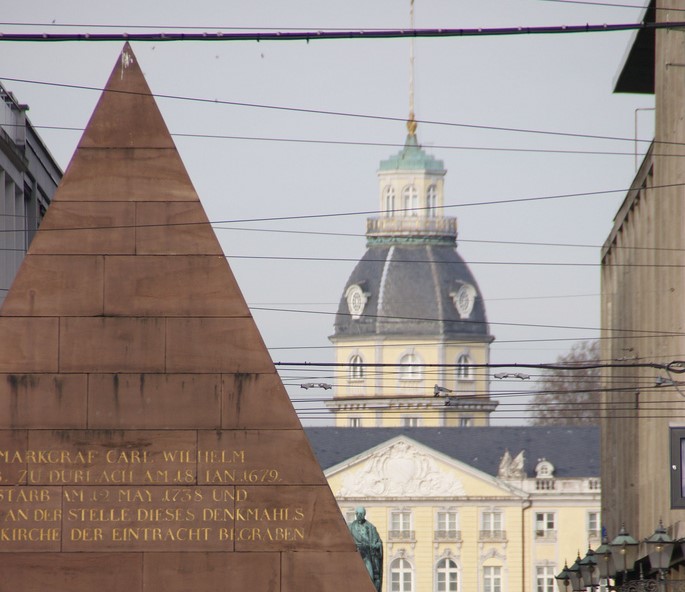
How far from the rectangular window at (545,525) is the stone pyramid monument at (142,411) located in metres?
97.4

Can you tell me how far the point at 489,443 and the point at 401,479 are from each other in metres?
5.75

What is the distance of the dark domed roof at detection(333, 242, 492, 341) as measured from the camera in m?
160

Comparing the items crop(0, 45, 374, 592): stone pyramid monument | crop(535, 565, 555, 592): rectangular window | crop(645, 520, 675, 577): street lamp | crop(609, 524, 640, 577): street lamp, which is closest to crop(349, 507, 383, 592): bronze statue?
crop(609, 524, 640, 577): street lamp

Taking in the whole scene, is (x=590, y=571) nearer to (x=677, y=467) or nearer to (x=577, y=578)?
(x=577, y=578)

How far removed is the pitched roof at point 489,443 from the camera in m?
125

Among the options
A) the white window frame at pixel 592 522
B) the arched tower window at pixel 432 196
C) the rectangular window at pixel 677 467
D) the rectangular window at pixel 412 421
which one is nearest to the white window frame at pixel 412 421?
the rectangular window at pixel 412 421

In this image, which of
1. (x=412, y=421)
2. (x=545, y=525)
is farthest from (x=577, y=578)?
(x=412, y=421)

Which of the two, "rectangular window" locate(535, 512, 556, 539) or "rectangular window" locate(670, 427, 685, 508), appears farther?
"rectangular window" locate(535, 512, 556, 539)

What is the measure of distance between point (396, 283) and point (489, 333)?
28.1 ft

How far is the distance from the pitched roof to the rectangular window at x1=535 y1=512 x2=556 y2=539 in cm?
223

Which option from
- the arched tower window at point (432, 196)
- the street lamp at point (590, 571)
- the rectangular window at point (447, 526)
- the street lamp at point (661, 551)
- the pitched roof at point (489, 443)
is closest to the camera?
the street lamp at point (661, 551)

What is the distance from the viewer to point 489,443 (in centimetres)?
13150

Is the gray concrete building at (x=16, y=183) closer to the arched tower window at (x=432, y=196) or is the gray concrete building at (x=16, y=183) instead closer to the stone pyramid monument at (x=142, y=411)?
the stone pyramid monument at (x=142, y=411)

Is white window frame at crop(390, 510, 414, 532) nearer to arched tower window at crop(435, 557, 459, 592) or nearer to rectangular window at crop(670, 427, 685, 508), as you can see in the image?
arched tower window at crop(435, 557, 459, 592)
